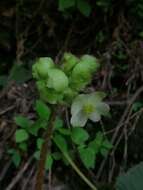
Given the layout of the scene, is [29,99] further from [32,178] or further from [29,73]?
[32,178]

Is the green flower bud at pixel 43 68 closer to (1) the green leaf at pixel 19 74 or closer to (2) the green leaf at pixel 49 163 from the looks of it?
(2) the green leaf at pixel 49 163

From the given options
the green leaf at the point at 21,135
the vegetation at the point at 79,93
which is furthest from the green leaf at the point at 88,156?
the green leaf at the point at 21,135

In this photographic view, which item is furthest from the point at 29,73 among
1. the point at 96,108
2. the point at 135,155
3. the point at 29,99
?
the point at 96,108

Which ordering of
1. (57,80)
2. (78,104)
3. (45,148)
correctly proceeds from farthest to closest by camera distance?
(78,104) → (45,148) → (57,80)

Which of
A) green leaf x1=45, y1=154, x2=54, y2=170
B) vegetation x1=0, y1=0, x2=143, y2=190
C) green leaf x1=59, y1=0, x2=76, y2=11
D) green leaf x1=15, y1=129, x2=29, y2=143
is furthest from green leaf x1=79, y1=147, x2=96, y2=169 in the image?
green leaf x1=59, y1=0, x2=76, y2=11

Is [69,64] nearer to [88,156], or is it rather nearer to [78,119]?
[78,119]

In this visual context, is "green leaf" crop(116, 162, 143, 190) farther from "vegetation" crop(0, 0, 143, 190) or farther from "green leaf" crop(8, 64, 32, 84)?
"green leaf" crop(8, 64, 32, 84)

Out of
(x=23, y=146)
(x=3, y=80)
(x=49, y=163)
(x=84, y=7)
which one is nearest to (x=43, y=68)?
(x=49, y=163)
